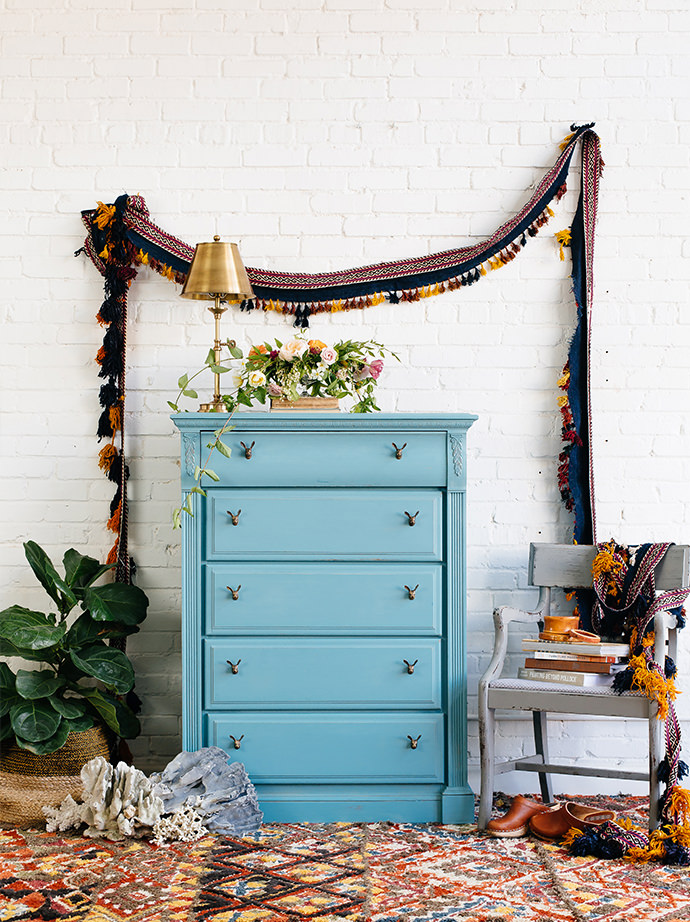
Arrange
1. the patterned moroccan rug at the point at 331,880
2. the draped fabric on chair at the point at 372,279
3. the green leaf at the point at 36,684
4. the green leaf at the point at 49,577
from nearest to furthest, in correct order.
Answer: the patterned moroccan rug at the point at 331,880 → the green leaf at the point at 36,684 → the green leaf at the point at 49,577 → the draped fabric on chair at the point at 372,279

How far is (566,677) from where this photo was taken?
2.77 meters

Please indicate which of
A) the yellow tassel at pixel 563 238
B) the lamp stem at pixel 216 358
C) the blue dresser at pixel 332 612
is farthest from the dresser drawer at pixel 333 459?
the yellow tassel at pixel 563 238

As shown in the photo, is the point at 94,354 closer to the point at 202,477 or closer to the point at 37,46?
the point at 202,477

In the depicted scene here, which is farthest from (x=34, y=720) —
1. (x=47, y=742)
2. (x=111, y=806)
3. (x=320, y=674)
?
(x=320, y=674)

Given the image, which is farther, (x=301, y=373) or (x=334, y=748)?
(x=301, y=373)

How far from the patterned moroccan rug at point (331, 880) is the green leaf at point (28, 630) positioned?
1.89 feet

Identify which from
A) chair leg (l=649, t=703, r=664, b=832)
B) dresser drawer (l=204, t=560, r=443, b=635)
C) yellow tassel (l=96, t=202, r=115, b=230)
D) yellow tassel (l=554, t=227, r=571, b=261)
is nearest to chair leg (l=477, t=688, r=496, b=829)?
dresser drawer (l=204, t=560, r=443, b=635)

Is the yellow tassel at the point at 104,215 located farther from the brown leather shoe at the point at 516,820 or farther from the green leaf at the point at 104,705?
the brown leather shoe at the point at 516,820

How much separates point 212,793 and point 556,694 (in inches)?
42.5

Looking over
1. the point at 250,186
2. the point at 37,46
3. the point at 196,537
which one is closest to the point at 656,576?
the point at 196,537

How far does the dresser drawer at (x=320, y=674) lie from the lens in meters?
2.88

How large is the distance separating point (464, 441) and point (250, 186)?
132 cm

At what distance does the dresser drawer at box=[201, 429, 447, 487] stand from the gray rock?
89 centimetres

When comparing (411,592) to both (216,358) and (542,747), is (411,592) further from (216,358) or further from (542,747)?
(216,358)
